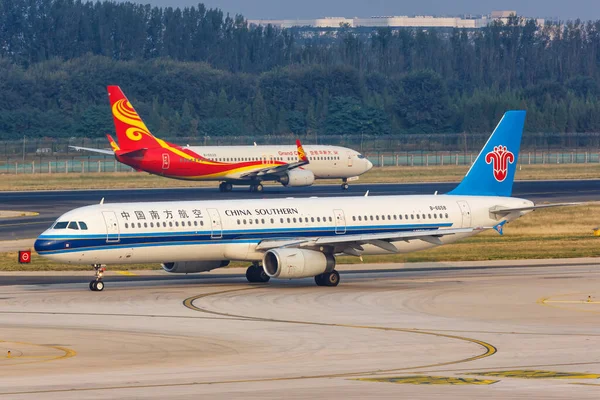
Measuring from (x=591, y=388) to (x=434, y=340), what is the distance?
840 cm

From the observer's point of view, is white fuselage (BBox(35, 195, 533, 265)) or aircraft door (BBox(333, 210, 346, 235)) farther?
aircraft door (BBox(333, 210, 346, 235))

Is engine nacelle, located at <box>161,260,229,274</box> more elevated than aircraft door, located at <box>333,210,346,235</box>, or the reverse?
aircraft door, located at <box>333,210,346,235</box>

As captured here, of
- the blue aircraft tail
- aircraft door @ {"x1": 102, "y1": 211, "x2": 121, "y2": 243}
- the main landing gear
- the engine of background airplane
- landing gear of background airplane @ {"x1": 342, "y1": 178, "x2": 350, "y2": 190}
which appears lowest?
the main landing gear

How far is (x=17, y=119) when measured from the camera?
176250 mm

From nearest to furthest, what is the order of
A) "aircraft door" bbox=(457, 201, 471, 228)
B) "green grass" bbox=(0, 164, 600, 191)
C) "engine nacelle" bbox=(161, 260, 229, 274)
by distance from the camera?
"engine nacelle" bbox=(161, 260, 229, 274), "aircraft door" bbox=(457, 201, 471, 228), "green grass" bbox=(0, 164, 600, 191)

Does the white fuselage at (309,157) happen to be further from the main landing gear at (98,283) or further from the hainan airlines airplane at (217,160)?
the main landing gear at (98,283)

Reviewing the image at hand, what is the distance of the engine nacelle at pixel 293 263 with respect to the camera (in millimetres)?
45000

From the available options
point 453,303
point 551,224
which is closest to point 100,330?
point 453,303

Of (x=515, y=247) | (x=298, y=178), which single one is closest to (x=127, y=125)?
(x=298, y=178)

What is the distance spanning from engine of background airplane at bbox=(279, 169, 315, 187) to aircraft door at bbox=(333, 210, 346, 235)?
52296mm

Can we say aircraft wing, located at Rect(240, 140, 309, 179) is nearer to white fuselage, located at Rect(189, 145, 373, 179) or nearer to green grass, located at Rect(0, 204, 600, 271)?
white fuselage, located at Rect(189, 145, 373, 179)

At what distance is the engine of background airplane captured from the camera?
10156 cm

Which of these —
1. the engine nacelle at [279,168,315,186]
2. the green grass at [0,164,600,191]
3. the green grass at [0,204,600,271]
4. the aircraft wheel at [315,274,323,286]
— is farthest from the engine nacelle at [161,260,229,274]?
the green grass at [0,164,600,191]

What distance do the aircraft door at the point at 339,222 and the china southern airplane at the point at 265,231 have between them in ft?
0.14
